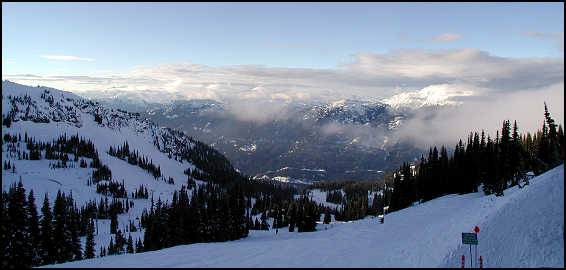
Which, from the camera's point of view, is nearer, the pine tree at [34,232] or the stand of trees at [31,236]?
the stand of trees at [31,236]

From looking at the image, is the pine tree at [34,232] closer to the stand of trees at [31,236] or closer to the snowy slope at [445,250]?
the stand of trees at [31,236]

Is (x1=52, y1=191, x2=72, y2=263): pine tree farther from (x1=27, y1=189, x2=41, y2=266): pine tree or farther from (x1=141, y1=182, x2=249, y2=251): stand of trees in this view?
(x1=141, y1=182, x2=249, y2=251): stand of trees

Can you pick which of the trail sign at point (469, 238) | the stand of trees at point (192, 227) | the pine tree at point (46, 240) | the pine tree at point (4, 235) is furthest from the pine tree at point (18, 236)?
the trail sign at point (469, 238)

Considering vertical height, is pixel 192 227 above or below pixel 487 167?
below

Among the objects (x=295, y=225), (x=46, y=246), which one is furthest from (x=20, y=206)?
(x=295, y=225)

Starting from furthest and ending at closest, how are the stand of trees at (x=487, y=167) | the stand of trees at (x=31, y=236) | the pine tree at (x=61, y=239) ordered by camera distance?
1. the stand of trees at (x=487, y=167)
2. the pine tree at (x=61, y=239)
3. the stand of trees at (x=31, y=236)

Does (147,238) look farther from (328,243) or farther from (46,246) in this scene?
(328,243)

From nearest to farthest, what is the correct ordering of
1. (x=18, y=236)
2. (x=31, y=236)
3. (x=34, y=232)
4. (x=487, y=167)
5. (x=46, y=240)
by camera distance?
(x=18, y=236) < (x=31, y=236) < (x=34, y=232) < (x=46, y=240) < (x=487, y=167)

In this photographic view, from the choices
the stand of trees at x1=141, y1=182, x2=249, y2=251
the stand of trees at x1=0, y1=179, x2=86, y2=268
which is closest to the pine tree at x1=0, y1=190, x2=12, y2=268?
the stand of trees at x1=0, y1=179, x2=86, y2=268

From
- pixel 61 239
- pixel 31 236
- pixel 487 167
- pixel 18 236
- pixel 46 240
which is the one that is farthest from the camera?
pixel 487 167

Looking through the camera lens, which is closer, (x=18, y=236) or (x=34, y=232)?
(x=18, y=236)

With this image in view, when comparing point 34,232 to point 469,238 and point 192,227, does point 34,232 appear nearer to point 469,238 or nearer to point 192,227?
point 192,227

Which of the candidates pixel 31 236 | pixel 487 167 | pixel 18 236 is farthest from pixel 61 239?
pixel 487 167

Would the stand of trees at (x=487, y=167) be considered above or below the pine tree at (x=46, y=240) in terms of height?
above
